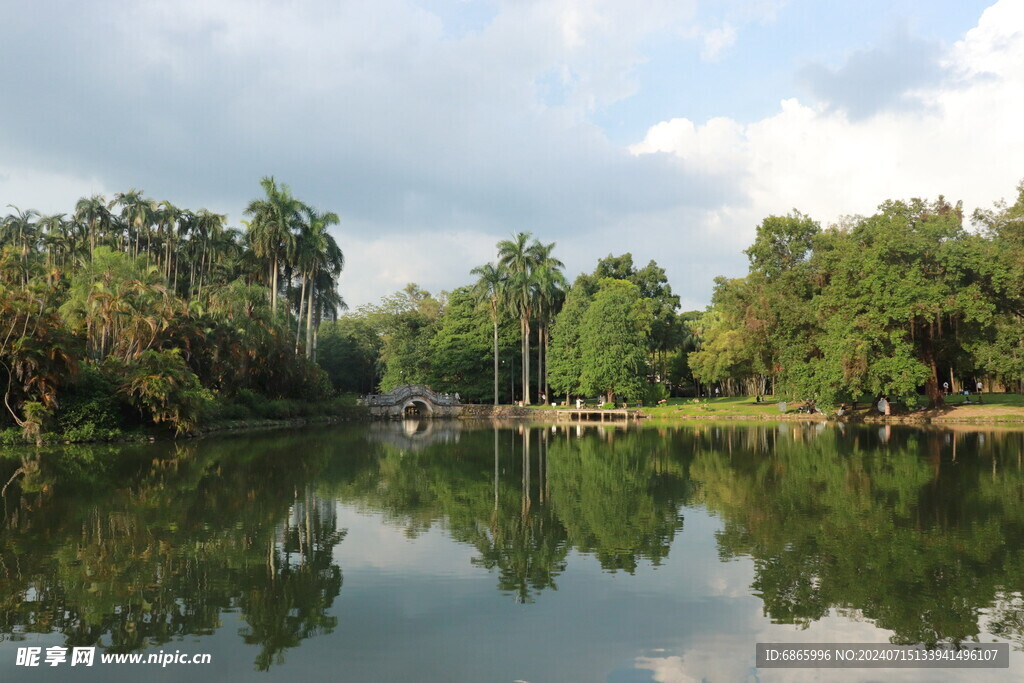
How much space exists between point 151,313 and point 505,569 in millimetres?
32499

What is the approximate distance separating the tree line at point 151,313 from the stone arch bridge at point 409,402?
715cm

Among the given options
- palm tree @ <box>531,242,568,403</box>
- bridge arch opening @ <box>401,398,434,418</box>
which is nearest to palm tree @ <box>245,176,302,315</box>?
bridge arch opening @ <box>401,398,434,418</box>

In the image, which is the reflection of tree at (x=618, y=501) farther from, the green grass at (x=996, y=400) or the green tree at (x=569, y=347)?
the green grass at (x=996, y=400)

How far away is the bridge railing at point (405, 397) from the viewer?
6438 cm

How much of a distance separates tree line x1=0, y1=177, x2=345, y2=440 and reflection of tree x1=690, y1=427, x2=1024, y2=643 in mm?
25040

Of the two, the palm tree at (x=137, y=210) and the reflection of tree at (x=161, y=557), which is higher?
the palm tree at (x=137, y=210)

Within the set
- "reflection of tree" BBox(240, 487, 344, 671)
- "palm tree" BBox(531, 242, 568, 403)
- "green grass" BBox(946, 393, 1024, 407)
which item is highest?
"palm tree" BBox(531, 242, 568, 403)

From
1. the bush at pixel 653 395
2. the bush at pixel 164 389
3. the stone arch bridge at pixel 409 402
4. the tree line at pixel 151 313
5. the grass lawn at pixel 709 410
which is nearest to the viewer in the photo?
the tree line at pixel 151 313

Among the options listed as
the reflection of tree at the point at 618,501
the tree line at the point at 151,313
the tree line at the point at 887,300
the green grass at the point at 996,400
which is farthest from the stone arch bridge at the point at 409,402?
the green grass at the point at 996,400

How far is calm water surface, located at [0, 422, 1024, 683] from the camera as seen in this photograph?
7.80m

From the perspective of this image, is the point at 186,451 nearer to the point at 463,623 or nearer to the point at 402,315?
the point at 463,623

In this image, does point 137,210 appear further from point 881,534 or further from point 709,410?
point 881,534

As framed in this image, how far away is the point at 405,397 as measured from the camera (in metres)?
64.9

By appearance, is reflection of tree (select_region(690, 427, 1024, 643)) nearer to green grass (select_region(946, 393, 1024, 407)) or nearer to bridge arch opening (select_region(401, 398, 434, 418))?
green grass (select_region(946, 393, 1024, 407))
